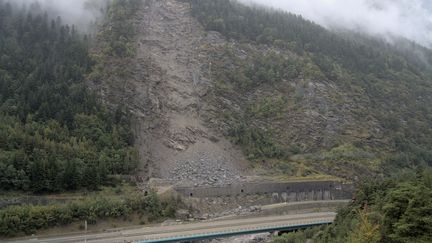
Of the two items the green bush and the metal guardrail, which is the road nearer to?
the metal guardrail

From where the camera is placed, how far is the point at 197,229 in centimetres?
4844

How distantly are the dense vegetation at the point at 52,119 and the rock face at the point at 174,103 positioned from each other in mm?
5787

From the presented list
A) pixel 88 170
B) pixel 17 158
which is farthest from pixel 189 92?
pixel 17 158

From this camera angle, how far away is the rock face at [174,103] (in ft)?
229

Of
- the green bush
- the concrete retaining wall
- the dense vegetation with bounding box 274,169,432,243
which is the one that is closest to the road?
the green bush

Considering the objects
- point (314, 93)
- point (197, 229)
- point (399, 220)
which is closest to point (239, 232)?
point (197, 229)

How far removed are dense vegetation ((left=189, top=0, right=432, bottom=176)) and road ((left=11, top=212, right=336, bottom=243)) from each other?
21.8m

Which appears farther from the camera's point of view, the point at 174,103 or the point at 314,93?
the point at 314,93

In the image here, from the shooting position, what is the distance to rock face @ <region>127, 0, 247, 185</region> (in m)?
69.8

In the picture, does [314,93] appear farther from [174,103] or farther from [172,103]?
[172,103]

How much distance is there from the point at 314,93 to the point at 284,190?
96.4ft

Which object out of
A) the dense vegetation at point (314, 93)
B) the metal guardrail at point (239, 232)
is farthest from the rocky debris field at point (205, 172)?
the metal guardrail at point (239, 232)

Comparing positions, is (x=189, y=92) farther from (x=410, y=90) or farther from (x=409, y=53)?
(x=409, y=53)

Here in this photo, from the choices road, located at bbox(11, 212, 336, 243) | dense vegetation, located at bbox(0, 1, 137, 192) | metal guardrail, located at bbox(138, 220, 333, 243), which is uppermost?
dense vegetation, located at bbox(0, 1, 137, 192)
